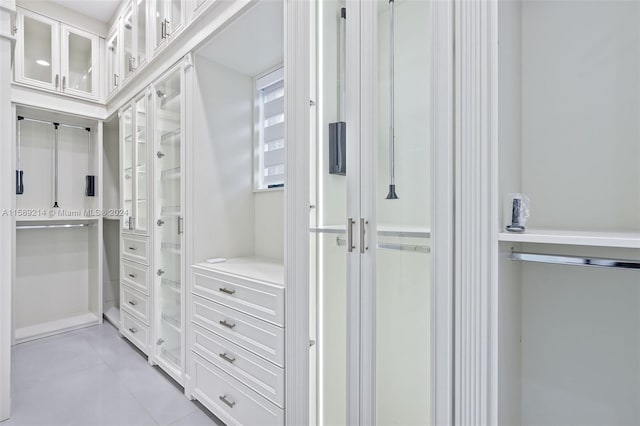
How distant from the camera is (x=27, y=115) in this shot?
326cm

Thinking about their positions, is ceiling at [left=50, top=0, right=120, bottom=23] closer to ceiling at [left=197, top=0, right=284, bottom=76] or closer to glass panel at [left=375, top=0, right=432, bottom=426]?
ceiling at [left=197, top=0, right=284, bottom=76]

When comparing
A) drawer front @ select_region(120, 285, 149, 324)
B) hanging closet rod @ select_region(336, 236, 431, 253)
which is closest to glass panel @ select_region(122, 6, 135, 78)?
drawer front @ select_region(120, 285, 149, 324)

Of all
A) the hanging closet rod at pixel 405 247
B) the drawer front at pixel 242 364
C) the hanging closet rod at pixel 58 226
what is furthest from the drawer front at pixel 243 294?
the hanging closet rod at pixel 58 226

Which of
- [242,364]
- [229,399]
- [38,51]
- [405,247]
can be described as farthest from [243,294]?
[38,51]

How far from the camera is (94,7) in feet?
10.7

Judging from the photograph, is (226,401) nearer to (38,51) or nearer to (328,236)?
(328,236)

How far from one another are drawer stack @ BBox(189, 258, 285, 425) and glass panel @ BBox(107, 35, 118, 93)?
2.58 metres

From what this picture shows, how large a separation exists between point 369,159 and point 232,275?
3.44 ft

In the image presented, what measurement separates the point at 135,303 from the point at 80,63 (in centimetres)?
273

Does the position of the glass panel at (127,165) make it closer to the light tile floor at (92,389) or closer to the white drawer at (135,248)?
the white drawer at (135,248)

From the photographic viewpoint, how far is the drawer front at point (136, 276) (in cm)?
271

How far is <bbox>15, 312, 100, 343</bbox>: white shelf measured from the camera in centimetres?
312

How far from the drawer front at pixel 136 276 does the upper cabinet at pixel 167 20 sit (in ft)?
5.98

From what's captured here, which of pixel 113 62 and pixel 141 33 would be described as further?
pixel 113 62
